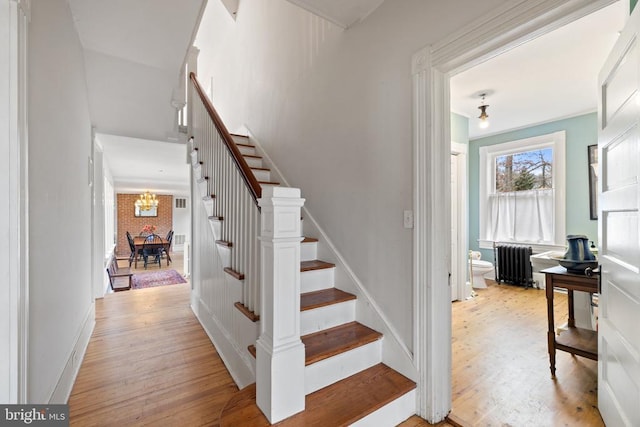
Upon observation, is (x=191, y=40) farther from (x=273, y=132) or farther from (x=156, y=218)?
(x=156, y=218)

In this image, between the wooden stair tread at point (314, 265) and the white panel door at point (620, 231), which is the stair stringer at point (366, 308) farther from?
the white panel door at point (620, 231)

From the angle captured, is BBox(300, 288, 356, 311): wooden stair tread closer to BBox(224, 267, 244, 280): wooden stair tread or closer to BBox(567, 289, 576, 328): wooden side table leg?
BBox(224, 267, 244, 280): wooden stair tread

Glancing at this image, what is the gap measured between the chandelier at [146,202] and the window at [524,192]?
10.1 meters

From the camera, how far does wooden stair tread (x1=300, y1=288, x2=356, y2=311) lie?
1940 millimetres

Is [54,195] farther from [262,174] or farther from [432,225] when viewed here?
[432,225]

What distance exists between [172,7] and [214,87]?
3.43 m

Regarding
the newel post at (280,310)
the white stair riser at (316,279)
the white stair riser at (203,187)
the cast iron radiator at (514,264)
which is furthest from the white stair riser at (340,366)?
the cast iron radiator at (514,264)

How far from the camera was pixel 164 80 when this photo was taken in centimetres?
310

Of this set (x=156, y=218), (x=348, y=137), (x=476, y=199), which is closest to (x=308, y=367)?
(x=348, y=137)

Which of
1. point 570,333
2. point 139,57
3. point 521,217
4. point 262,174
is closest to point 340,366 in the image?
point 570,333

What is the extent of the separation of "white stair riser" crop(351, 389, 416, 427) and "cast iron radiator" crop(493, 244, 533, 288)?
393 cm

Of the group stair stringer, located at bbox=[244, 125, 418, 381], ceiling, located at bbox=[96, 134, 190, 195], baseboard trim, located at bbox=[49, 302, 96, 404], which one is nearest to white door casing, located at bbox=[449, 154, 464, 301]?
stair stringer, located at bbox=[244, 125, 418, 381]

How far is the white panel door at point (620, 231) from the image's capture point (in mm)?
1204

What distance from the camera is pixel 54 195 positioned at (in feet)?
5.85
